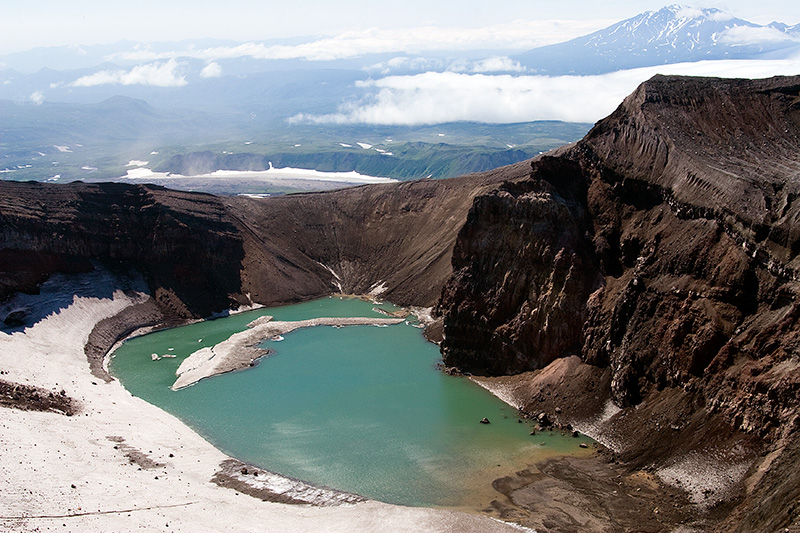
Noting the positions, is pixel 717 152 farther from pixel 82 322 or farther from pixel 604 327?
pixel 82 322

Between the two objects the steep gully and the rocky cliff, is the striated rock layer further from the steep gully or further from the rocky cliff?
the rocky cliff

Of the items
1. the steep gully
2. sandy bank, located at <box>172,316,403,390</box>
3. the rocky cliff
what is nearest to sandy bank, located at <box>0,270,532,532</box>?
sandy bank, located at <box>172,316,403,390</box>

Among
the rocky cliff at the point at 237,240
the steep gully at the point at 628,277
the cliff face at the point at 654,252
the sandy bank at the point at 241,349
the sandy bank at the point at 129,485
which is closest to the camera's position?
the sandy bank at the point at 129,485

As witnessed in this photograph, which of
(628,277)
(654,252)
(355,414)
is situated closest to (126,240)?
(355,414)

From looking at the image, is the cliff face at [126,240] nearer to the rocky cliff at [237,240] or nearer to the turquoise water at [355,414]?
the rocky cliff at [237,240]

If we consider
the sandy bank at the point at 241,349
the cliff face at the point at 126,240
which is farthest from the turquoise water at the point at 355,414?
the cliff face at the point at 126,240

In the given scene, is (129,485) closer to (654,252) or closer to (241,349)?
(241,349)

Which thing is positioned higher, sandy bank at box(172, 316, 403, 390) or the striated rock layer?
the striated rock layer
